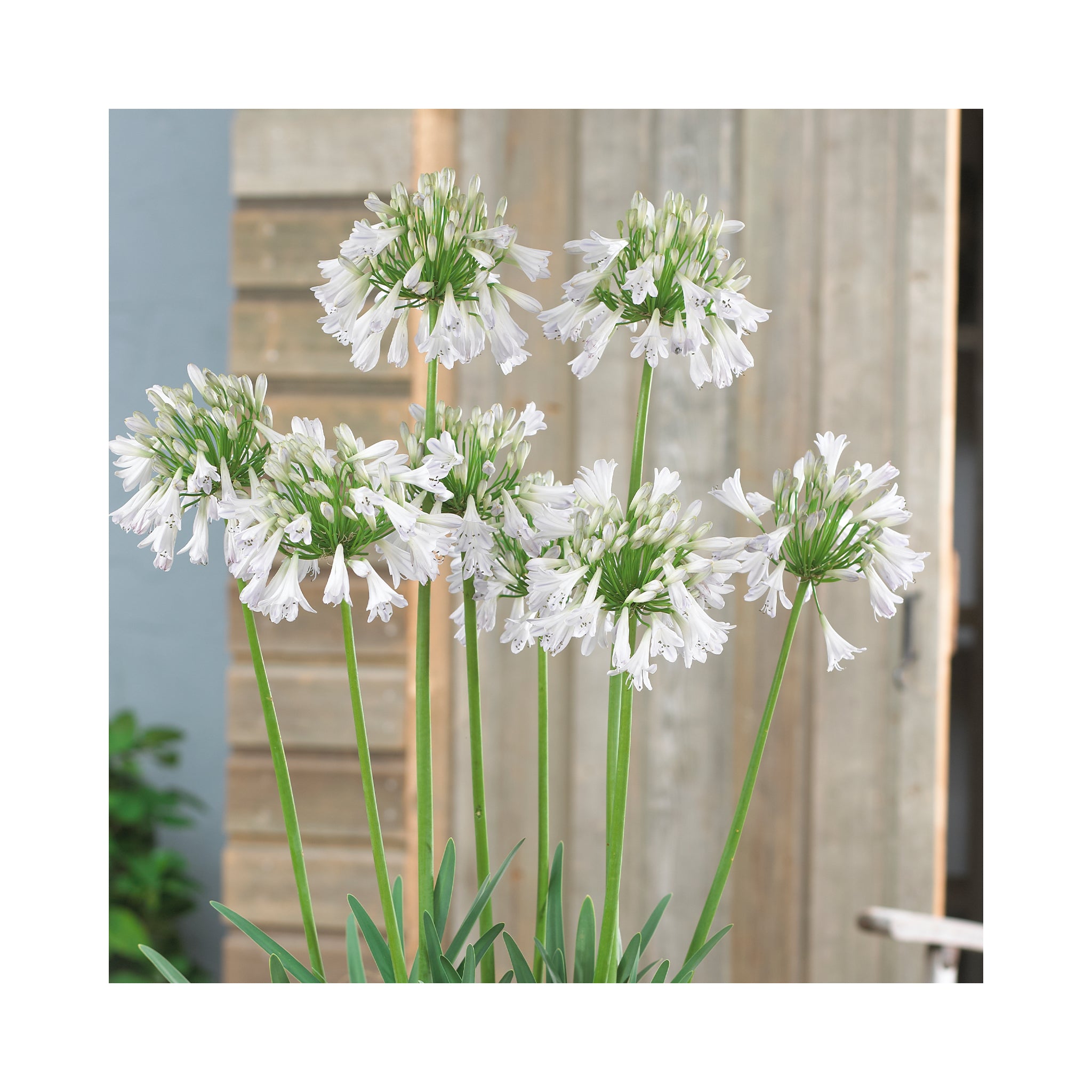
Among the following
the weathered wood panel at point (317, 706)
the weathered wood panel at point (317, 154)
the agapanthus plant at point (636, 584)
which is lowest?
the weathered wood panel at point (317, 706)

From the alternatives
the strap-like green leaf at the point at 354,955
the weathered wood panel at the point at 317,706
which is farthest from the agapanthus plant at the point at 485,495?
the weathered wood panel at the point at 317,706

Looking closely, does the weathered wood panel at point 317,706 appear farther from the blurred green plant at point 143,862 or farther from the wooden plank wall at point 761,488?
the blurred green plant at point 143,862

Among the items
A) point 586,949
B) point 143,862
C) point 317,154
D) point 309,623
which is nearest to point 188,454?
point 586,949
